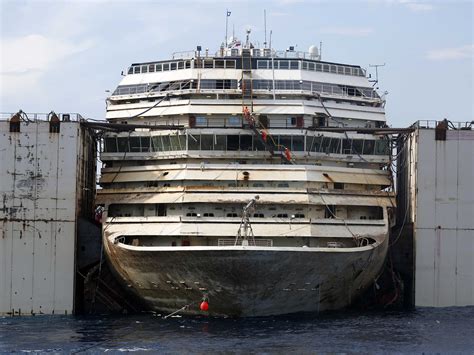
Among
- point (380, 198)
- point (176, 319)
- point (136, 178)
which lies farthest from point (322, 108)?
point (176, 319)

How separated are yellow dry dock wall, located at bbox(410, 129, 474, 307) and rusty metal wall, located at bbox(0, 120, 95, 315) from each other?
54.3 ft

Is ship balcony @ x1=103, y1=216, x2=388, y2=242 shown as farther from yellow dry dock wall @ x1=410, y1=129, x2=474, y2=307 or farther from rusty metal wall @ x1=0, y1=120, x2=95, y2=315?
yellow dry dock wall @ x1=410, y1=129, x2=474, y2=307

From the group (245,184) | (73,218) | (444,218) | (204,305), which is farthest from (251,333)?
(444,218)

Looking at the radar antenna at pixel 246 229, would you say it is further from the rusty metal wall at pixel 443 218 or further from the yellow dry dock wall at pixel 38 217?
the rusty metal wall at pixel 443 218

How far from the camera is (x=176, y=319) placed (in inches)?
1930

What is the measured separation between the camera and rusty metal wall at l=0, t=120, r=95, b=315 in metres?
51.2

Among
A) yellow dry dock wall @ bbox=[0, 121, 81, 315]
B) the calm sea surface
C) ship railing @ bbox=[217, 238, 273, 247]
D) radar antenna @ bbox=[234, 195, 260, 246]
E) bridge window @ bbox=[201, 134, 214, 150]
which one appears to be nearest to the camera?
the calm sea surface

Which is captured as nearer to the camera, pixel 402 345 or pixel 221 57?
pixel 402 345

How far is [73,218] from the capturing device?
51688 millimetres

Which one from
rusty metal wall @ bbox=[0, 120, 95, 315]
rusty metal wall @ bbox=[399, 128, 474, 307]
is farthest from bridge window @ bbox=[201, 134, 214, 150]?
rusty metal wall @ bbox=[399, 128, 474, 307]

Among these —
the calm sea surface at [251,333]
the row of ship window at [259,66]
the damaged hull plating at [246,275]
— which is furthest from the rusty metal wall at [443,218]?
the row of ship window at [259,66]

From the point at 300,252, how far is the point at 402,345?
6.46 meters

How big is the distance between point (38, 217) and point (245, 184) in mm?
9892

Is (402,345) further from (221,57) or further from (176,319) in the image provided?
(221,57)
